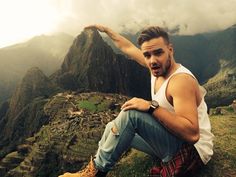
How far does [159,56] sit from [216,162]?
155 inches

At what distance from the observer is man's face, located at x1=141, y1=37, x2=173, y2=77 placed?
25.7 feet

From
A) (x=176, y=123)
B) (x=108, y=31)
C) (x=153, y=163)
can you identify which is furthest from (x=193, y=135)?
(x=108, y=31)

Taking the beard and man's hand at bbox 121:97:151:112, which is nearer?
man's hand at bbox 121:97:151:112

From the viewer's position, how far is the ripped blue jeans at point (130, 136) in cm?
729

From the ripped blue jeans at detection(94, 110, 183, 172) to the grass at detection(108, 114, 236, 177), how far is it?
2.07 meters

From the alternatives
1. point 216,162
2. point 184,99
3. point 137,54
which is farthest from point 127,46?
point 184,99

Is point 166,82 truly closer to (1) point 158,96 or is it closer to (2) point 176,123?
(1) point 158,96

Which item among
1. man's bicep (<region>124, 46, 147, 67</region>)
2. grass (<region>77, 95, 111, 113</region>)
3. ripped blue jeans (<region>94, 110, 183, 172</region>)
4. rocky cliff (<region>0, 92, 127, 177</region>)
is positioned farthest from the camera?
grass (<region>77, 95, 111, 113</region>)

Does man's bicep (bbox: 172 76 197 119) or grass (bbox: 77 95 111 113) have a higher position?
man's bicep (bbox: 172 76 197 119)

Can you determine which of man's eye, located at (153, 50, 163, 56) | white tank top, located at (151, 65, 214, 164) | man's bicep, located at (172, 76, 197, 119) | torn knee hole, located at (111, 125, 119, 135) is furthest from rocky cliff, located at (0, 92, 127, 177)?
man's bicep, located at (172, 76, 197, 119)

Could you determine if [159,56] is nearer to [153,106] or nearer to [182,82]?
[182,82]

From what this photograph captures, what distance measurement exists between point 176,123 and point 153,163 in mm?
→ 4259

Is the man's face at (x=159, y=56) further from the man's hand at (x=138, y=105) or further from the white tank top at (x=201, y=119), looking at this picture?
the man's hand at (x=138, y=105)

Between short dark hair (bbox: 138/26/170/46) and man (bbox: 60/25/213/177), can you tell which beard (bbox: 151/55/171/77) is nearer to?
man (bbox: 60/25/213/177)
